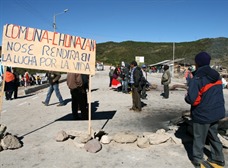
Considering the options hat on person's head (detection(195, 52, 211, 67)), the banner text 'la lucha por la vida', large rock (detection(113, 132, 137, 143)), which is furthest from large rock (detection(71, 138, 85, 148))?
hat on person's head (detection(195, 52, 211, 67))

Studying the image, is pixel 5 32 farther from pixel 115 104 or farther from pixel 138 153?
pixel 115 104

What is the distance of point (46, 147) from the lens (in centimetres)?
567

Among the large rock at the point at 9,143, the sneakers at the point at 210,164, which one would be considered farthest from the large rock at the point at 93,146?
the sneakers at the point at 210,164

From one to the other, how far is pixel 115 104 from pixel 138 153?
6.30 metres

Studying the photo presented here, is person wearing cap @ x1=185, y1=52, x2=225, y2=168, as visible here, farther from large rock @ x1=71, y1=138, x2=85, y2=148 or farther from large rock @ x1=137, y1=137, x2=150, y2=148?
large rock @ x1=71, y1=138, x2=85, y2=148

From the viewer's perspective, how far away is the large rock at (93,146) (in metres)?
5.39

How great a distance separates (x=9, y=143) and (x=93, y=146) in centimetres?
177

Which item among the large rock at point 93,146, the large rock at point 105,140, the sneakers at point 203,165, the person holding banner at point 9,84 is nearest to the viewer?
the sneakers at point 203,165

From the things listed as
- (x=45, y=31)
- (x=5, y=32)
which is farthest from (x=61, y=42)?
(x=5, y=32)

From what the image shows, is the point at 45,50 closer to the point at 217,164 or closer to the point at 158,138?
the point at 158,138

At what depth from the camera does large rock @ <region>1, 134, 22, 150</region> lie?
5.52 meters

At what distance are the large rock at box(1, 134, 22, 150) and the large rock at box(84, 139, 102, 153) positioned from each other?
1.46 meters

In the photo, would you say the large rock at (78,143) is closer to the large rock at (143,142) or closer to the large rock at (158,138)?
the large rock at (143,142)

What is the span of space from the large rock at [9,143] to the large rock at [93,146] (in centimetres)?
146
